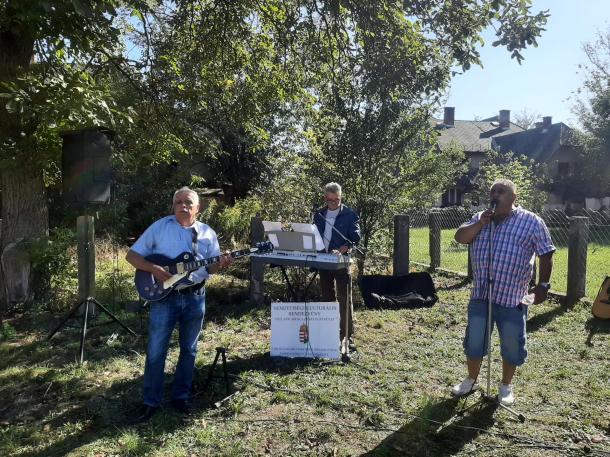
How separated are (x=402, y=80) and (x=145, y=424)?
5.25 m

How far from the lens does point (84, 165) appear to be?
5969 mm

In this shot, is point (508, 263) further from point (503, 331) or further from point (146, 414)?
point (146, 414)

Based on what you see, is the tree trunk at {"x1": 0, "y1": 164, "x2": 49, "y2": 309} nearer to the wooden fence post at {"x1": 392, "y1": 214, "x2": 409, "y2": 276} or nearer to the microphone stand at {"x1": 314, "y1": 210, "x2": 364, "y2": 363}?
the microphone stand at {"x1": 314, "y1": 210, "x2": 364, "y2": 363}

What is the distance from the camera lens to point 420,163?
8.95 meters

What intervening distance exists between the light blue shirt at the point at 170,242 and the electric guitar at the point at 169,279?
1.7 inches

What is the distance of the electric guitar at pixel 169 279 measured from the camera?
3.95 metres

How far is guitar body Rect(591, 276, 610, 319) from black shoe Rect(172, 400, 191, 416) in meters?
5.25

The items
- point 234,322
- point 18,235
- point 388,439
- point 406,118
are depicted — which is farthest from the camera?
point 406,118

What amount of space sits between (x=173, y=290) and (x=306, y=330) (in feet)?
5.90

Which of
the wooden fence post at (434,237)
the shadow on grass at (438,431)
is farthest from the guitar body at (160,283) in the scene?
the wooden fence post at (434,237)

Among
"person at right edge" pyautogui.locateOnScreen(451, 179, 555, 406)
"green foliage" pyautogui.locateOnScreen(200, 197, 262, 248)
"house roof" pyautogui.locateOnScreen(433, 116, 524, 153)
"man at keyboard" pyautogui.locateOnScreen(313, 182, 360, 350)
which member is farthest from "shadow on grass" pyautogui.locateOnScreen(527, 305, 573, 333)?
"house roof" pyautogui.locateOnScreen(433, 116, 524, 153)

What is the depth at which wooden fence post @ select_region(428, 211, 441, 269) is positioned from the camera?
34.0 feet

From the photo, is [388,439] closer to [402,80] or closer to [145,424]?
[145,424]

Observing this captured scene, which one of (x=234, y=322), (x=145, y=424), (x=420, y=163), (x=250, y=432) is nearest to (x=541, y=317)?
(x=420, y=163)
